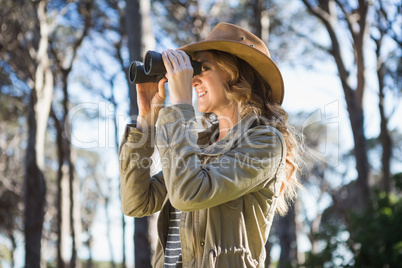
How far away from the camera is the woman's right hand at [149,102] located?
72.1 inches

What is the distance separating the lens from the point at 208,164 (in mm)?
1501

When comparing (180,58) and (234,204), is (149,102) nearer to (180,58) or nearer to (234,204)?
(180,58)

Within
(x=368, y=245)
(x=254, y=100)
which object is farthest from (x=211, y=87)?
(x=368, y=245)

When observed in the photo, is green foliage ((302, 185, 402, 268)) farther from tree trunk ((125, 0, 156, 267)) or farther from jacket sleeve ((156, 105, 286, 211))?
jacket sleeve ((156, 105, 286, 211))

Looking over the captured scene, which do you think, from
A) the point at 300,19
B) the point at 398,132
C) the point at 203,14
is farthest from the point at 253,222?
the point at 398,132

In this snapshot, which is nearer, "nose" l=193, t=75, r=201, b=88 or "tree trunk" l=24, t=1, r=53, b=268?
"nose" l=193, t=75, r=201, b=88

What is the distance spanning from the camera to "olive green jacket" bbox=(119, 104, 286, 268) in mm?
1422

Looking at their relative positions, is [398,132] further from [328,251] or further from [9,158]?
[328,251]

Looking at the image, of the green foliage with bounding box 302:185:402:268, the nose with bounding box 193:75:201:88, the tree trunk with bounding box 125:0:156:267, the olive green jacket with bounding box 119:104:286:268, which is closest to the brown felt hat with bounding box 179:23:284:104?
the nose with bounding box 193:75:201:88

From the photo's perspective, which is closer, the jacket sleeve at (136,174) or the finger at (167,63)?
the finger at (167,63)

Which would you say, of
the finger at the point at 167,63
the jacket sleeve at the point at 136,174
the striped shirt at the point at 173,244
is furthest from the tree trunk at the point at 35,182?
the finger at the point at 167,63

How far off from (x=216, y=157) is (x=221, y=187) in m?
0.22

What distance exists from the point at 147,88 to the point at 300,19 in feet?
33.1

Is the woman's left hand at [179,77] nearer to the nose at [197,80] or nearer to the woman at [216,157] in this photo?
the woman at [216,157]
